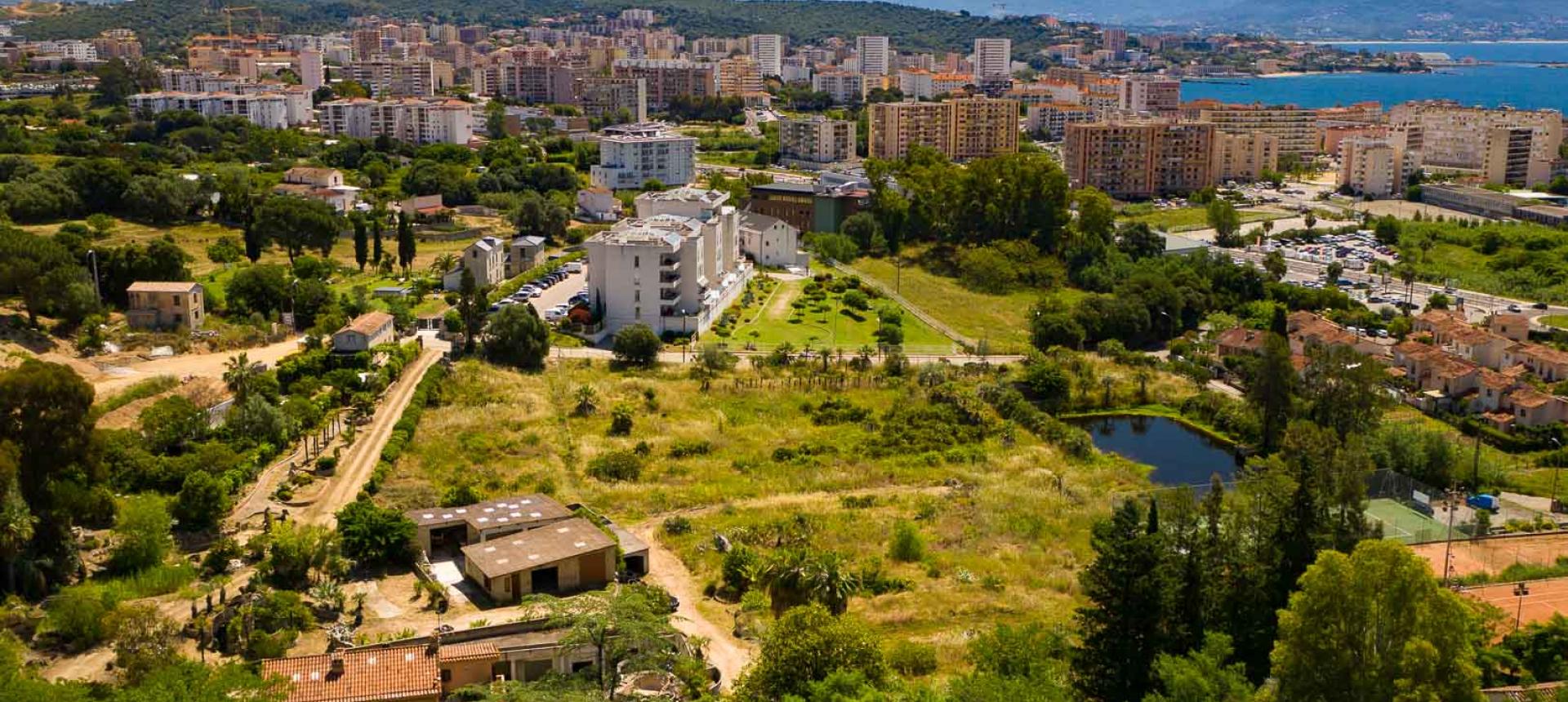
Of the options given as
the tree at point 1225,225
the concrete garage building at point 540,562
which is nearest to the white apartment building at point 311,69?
the tree at point 1225,225

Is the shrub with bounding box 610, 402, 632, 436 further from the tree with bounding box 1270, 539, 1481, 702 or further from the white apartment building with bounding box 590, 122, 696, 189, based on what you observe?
the white apartment building with bounding box 590, 122, 696, 189

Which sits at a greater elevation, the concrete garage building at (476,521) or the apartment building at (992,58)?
the apartment building at (992,58)

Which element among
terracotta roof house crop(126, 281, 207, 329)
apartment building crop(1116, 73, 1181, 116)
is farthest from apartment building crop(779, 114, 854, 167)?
terracotta roof house crop(126, 281, 207, 329)

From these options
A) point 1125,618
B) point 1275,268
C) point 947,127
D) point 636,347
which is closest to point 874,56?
point 947,127

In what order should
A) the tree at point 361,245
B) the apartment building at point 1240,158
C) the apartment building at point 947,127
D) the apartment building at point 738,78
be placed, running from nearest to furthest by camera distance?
the tree at point 361,245 → the apartment building at point 1240,158 → the apartment building at point 947,127 → the apartment building at point 738,78

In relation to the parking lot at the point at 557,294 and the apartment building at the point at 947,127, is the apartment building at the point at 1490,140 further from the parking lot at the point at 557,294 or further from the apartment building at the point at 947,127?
the parking lot at the point at 557,294

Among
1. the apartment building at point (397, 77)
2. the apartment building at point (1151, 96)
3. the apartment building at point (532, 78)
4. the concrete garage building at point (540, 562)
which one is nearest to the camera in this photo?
the concrete garage building at point (540, 562)

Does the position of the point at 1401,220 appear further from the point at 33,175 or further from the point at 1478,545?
the point at 33,175
